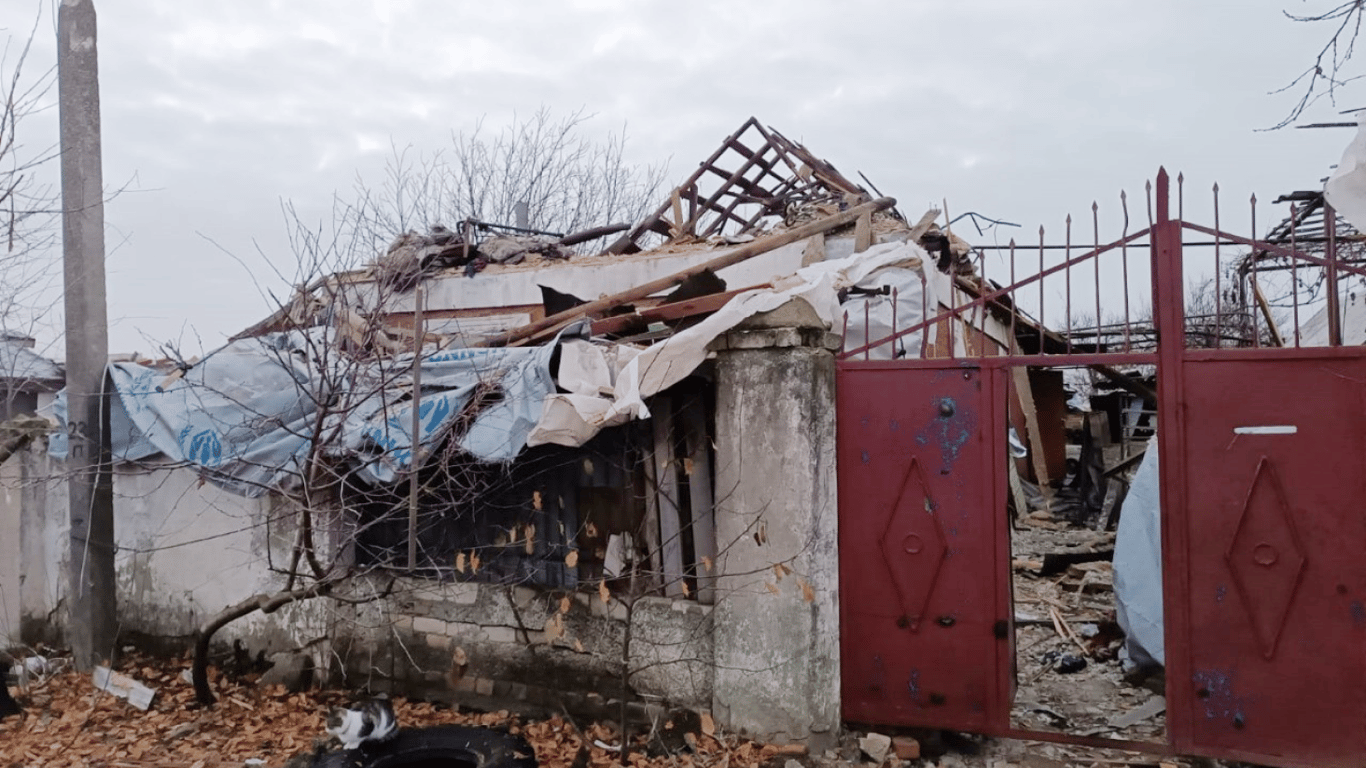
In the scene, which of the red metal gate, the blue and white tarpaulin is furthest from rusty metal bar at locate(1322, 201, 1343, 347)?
the blue and white tarpaulin

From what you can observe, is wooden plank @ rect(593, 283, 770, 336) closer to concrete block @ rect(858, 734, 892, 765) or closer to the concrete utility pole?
concrete block @ rect(858, 734, 892, 765)

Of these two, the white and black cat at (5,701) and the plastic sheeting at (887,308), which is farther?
the plastic sheeting at (887,308)

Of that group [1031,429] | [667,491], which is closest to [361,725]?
[667,491]

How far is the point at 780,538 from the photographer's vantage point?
5.02 meters

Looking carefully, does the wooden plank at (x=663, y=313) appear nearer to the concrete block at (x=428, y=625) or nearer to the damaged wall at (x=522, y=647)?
the damaged wall at (x=522, y=647)

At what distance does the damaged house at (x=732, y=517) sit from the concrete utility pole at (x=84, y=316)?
26cm

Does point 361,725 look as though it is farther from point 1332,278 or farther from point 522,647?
point 1332,278

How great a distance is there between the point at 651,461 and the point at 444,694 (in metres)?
2.22

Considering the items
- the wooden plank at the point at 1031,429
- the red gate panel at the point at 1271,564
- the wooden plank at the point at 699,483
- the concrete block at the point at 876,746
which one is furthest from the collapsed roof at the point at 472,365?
the wooden plank at the point at 1031,429

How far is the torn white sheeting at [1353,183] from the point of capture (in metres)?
3.94

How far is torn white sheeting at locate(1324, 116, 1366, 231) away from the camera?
155 inches

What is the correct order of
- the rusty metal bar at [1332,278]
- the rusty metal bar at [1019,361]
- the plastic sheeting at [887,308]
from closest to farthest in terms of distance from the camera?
the rusty metal bar at [1332,278] < the rusty metal bar at [1019,361] < the plastic sheeting at [887,308]

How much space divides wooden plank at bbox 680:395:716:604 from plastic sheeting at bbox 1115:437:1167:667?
10.3ft

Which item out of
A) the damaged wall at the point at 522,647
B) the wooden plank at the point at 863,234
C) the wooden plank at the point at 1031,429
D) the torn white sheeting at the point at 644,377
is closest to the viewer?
the torn white sheeting at the point at 644,377
